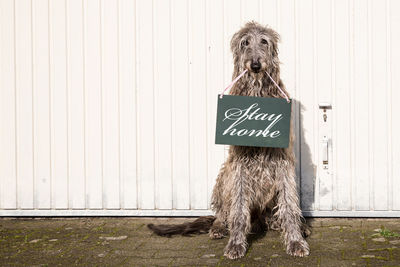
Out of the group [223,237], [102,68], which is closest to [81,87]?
[102,68]

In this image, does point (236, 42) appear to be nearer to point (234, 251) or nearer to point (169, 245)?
point (234, 251)

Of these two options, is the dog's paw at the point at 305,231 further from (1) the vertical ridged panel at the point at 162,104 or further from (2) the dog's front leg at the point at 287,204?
(1) the vertical ridged panel at the point at 162,104

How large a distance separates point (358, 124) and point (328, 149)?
15.7 inches

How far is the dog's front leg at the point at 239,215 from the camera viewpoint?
4.22 meters

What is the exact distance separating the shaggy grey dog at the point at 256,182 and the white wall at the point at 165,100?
33.6 inches

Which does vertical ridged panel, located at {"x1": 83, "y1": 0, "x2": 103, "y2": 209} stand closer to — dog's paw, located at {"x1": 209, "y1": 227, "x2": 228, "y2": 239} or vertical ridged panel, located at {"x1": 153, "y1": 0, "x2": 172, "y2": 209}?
vertical ridged panel, located at {"x1": 153, "y1": 0, "x2": 172, "y2": 209}

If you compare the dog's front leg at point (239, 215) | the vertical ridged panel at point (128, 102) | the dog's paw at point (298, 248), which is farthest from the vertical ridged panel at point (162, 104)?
the dog's paw at point (298, 248)

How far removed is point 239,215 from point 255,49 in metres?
1.39

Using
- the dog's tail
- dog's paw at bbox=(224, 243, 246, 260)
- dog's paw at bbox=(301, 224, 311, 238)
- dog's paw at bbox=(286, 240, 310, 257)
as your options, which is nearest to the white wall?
the dog's tail

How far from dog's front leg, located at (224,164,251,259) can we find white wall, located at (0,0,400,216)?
1.10m

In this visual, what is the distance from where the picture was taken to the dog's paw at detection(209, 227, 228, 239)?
4.73 meters

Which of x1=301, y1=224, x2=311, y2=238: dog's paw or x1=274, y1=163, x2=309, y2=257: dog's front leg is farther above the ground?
x1=274, y1=163, x2=309, y2=257: dog's front leg

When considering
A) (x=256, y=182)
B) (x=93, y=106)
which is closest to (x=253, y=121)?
(x=256, y=182)

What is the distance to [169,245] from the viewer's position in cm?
457
